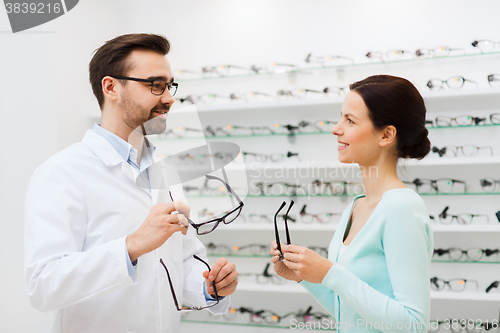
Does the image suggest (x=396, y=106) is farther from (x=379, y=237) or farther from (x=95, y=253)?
(x=95, y=253)

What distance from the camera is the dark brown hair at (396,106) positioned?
1290 millimetres

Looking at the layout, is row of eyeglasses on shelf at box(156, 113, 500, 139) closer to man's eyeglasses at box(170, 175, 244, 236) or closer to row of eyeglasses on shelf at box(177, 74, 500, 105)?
row of eyeglasses on shelf at box(177, 74, 500, 105)

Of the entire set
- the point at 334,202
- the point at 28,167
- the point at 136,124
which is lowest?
the point at 334,202

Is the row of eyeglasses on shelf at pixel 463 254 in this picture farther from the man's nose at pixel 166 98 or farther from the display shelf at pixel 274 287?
the man's nose at pixel 166 98

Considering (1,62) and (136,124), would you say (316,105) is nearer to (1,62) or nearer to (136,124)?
(136,124)

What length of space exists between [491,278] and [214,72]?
2425 mm

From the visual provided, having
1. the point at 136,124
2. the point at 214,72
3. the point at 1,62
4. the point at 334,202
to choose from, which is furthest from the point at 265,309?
the point at 1,62

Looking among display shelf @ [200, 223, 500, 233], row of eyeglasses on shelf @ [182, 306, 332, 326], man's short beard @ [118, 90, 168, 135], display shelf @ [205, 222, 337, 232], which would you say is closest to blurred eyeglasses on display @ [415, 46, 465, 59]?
display shelf @ [200, 223, 500, 233]

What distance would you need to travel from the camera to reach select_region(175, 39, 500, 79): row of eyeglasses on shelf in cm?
268

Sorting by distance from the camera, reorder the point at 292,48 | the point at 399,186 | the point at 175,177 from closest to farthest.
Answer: the point at 175,177 < the point at 399,186 < the point at 292,48

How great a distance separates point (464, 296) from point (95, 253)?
227 centimetres

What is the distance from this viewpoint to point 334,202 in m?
2.90

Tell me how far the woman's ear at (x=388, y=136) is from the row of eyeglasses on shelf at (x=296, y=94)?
4.99ft

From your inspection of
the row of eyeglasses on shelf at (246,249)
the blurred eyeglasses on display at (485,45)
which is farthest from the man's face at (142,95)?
the blurred eyeglasses on display at (485,45)
